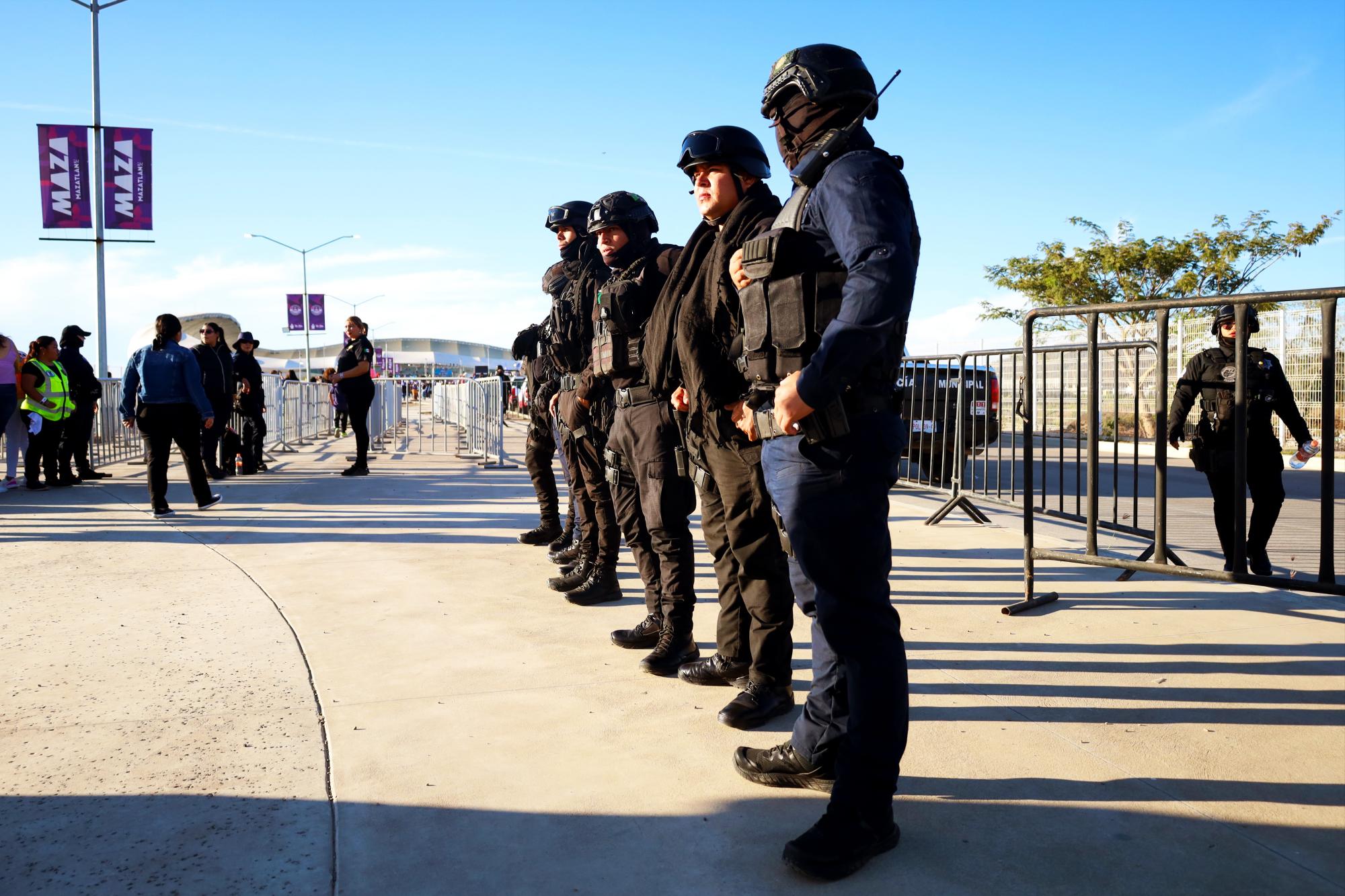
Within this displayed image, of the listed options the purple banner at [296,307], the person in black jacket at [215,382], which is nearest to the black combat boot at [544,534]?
the person in black jacket at [215,382]

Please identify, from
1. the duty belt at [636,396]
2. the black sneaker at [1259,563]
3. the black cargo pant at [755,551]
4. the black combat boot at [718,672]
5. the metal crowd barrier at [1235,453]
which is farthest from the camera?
the black sneaker at [1259,563]

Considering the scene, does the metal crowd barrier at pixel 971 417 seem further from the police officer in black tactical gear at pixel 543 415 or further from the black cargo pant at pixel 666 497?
the black cargo pant at pixel 666 497

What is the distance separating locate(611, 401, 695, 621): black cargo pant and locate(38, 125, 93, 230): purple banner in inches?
750

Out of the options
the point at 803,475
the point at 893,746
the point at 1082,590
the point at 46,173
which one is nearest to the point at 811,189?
the point at 803,475

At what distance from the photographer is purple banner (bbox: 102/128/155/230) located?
63.6 feet

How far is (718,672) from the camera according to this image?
3.97 m

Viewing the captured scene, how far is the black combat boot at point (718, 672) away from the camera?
3.96 m

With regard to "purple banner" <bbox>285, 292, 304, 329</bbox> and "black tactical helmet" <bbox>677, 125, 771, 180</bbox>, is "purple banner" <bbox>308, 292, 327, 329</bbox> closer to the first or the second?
"purple banner" <bbox>285, 292, 304, 329</bbox>

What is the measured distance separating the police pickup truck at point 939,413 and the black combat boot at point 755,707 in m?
4.80

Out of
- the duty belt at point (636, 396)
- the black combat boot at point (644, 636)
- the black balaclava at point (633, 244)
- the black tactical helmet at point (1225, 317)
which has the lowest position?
the black combat boot at point (644, 636)

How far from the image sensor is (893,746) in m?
2.55

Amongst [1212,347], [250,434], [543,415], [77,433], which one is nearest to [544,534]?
[543,415]

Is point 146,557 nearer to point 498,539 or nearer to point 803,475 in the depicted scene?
point 498,539

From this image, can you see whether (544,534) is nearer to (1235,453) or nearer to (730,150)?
(730,150)
